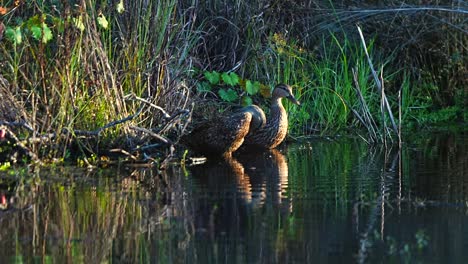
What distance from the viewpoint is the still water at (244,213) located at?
6.12 metres

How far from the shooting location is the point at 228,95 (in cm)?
1273

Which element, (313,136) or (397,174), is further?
(313,136)

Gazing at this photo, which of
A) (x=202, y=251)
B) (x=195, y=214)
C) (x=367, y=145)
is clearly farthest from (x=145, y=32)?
(x=202, y=251)

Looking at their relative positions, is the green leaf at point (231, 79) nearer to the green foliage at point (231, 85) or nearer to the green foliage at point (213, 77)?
the green foliage at point (231, 85)

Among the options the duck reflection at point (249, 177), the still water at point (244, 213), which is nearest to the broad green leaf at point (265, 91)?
the duck reflection at point (249, 177)

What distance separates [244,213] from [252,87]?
555 centimetres

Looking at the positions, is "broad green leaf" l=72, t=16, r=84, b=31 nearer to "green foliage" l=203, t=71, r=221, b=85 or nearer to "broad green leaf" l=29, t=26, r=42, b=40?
"broad green leaf" l=29, t=26, r=42, b=40

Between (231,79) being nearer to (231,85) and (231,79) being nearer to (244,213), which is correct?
(231,85)

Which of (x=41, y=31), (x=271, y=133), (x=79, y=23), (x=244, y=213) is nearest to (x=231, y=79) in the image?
(x=271, y=133)

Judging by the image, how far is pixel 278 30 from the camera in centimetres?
1396

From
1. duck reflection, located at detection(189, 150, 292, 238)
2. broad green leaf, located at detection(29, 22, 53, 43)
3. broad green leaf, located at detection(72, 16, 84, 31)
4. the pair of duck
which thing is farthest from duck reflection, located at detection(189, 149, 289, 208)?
broad green leaf, located at detection(29, 22, 53, 43)

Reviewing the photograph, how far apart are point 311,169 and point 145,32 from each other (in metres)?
2.40

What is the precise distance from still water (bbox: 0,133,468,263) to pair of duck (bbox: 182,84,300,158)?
446 millimetres

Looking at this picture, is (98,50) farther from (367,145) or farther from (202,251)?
(202,251)
